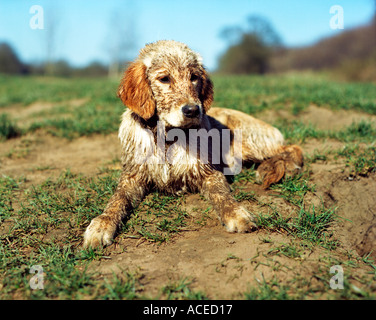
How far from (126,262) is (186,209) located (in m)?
0.99

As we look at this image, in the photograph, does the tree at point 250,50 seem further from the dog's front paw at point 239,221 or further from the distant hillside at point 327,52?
the dog's front paw at point 239,221

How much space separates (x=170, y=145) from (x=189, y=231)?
101 centimetres

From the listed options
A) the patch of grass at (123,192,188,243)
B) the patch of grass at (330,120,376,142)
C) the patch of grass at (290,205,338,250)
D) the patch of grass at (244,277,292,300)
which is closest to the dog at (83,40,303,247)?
the patch of grass at (123,192,188,243)

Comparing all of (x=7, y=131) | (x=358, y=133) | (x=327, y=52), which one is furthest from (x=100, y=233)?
(x=327, y=52)

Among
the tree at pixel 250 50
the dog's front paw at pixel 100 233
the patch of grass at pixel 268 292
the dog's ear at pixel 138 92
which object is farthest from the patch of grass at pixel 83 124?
the tree at pixel 250 50

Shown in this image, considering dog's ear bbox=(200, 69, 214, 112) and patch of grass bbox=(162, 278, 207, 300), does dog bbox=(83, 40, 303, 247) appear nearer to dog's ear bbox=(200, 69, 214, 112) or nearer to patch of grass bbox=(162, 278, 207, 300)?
dog's ear bbox=(200, 69, 214, 112)

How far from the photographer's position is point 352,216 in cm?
348

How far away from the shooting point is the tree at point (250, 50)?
98.8 feet

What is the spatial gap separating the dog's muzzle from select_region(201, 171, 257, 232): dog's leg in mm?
886

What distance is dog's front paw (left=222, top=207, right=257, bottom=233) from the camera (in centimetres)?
287

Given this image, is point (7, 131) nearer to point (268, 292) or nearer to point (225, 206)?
point (225, 206)

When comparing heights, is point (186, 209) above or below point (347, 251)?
above
